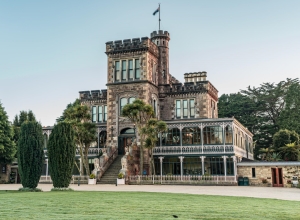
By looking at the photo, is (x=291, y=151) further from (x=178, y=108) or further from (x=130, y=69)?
(x=130, y=69)

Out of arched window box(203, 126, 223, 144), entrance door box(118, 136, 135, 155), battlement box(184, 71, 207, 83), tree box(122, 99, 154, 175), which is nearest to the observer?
tree box(122, 99, 154, 175)

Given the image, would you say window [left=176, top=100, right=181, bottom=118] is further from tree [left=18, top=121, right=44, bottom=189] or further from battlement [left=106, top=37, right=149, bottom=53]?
tree [left=18, top=121, right=44, bottom=189]

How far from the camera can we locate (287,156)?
135 ft

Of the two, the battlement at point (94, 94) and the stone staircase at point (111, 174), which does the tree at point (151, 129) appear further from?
the battlement at point (94, 94)

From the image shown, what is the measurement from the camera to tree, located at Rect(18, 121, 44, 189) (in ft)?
73.9

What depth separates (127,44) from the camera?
125ft

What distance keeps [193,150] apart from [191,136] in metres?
1.44

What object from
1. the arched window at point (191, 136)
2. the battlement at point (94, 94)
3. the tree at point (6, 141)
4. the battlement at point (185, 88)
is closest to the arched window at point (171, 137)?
the arched window at point (191, 136)

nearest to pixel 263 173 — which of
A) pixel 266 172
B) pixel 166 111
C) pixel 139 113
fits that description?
pixel 266 172

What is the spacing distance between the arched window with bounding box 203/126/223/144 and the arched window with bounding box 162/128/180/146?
2668 millimetres

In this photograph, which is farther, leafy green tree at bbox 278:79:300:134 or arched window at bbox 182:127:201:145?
leafy green tree at bbox 278:79:300:134

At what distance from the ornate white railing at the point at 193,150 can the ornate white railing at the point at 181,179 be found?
2711mm

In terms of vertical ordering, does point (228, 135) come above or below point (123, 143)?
above

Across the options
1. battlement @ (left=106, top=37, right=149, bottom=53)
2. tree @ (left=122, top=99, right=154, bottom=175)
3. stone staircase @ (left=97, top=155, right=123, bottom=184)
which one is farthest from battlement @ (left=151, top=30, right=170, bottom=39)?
stone staircase @ (left=97, top=155, right=123, bottom=184)
